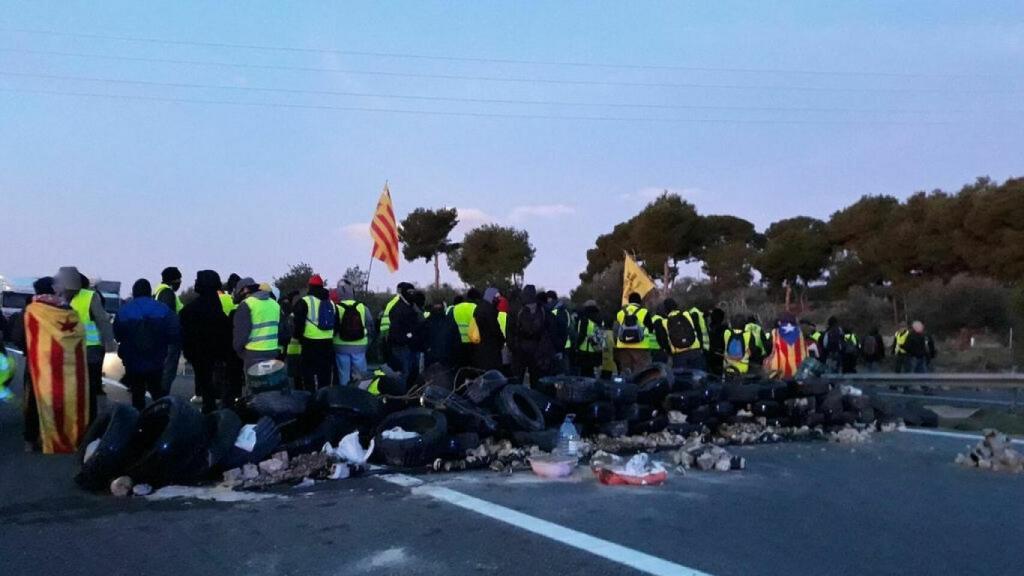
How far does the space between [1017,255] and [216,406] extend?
46059 millimetres

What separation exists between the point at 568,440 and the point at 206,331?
4.98 m

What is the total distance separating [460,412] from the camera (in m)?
9.72

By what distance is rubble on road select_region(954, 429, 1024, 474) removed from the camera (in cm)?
969

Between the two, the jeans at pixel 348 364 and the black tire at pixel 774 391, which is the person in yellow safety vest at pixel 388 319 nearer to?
the jeans at pixel 348 364

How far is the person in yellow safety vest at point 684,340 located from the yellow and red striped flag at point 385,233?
7.58 meters

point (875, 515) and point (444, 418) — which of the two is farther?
point (444, 418)

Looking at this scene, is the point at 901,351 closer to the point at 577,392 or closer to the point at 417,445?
the point at 577,392

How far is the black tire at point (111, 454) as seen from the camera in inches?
305

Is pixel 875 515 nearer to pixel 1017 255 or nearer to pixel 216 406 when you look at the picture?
pixel 216 406

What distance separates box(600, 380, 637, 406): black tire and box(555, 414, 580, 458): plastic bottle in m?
0.63

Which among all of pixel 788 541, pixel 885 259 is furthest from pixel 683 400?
pixel 885 259

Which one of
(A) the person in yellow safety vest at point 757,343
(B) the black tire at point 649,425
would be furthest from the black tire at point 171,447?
(A) the person in yellow safety vest at point 757,343

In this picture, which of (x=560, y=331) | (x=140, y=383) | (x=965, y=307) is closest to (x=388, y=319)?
(x=560, y=331)

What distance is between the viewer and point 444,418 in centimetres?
946
